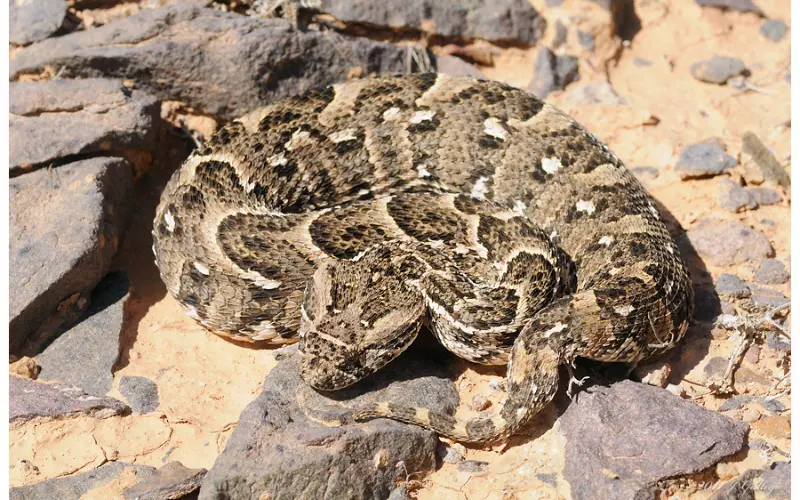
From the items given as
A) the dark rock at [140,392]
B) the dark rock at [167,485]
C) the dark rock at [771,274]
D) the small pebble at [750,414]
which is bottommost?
the dark rock at [140,392]

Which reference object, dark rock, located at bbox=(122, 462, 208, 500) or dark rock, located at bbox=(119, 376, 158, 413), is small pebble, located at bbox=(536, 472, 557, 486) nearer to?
dark rock, located at bbox=(122, 462, 208, 500)

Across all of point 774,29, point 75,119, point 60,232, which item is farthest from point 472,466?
point 774,29

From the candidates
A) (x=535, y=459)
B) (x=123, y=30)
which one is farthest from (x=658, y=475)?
(x=123, y=30)

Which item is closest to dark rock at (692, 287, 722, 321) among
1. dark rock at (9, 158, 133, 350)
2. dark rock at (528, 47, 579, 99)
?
dark rock at (528, 47, 579, 99)

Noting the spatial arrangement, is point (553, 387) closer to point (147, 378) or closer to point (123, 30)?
point (147, 378)

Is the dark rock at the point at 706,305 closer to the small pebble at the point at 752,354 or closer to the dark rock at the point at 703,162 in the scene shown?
the small pebble at the point at 752,354

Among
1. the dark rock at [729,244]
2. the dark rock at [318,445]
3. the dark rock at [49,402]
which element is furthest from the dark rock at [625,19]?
the dark rock at [49,402]
